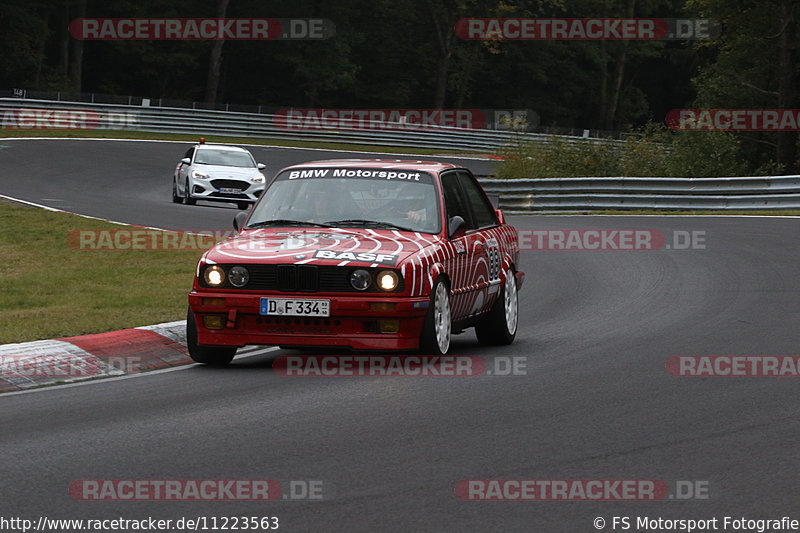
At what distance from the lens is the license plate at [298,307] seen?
A: 9.22 meters

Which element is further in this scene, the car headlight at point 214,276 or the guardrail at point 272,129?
the guardrail at point 272,129

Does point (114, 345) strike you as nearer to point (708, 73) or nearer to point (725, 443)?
point (725, 443)

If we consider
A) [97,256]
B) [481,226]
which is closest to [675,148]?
[97,256]

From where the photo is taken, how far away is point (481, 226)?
453 inches

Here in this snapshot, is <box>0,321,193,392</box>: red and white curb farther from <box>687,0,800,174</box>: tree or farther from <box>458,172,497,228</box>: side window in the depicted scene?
<box>687,0,800,174</box>: tree

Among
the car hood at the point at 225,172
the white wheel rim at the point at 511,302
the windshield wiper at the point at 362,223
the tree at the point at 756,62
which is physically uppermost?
the tree at the point at 756,62

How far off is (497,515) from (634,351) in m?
5.14

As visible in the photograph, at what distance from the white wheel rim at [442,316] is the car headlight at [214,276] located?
1566 mm

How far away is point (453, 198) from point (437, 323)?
5.26 ft

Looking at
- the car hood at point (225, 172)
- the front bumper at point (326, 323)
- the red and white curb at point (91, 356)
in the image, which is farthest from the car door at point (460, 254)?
the car hood at point (225, 172)

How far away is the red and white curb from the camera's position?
8984 millimetres

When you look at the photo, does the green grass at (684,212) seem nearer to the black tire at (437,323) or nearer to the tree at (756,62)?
the tree at (756,62)

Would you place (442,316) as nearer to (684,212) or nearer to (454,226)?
(454,226)

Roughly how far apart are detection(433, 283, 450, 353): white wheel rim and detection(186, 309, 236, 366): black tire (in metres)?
1.52
